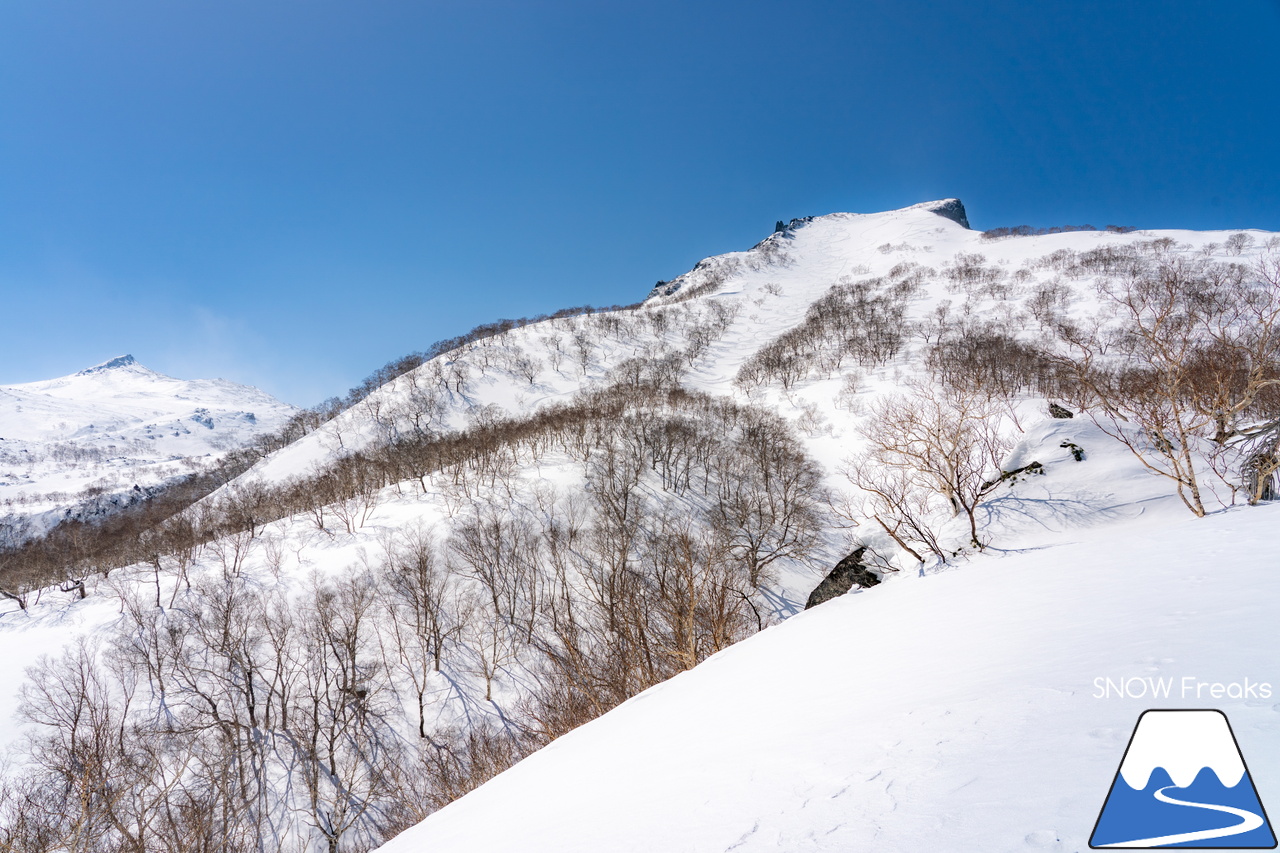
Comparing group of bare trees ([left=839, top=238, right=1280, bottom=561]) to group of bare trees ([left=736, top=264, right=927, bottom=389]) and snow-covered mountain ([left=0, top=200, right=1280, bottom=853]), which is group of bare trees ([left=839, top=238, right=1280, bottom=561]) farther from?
group of bare trees ([left=736, top=264, right=927, bottom=389])

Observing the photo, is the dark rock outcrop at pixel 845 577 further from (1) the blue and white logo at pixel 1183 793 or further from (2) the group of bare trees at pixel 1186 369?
(1) the blue and white logo at pixel 1183 793

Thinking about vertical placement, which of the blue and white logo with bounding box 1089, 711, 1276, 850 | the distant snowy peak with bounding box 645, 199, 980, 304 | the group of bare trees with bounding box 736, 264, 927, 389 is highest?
the distant snowy peak with bounding box 645, 199, 980, 304

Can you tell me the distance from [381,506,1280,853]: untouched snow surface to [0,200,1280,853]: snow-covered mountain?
33 millimetres

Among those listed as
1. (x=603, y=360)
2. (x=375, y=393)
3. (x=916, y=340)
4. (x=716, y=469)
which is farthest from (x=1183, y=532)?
(x=375, y=393)

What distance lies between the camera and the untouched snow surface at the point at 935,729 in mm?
2344

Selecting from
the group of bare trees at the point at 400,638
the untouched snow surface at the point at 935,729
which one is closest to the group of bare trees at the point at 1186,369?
the untouched snow surface at the point at 935,729

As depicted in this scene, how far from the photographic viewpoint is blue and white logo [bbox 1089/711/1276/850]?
6.45ft

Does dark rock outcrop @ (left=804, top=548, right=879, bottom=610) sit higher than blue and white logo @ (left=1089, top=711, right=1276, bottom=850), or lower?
lower

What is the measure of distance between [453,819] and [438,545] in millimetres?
31935

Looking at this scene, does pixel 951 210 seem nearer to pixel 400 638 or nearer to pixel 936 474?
pixel 936 474

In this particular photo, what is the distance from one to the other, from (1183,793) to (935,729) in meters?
1.16

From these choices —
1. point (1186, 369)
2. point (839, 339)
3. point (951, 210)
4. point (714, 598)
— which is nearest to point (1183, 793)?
point (714, 598)

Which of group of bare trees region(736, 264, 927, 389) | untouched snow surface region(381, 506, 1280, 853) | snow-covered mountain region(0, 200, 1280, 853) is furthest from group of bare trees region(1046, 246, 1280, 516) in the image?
group of bare trees region(736, 264, 927, 389)

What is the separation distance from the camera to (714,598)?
17.3 metres
